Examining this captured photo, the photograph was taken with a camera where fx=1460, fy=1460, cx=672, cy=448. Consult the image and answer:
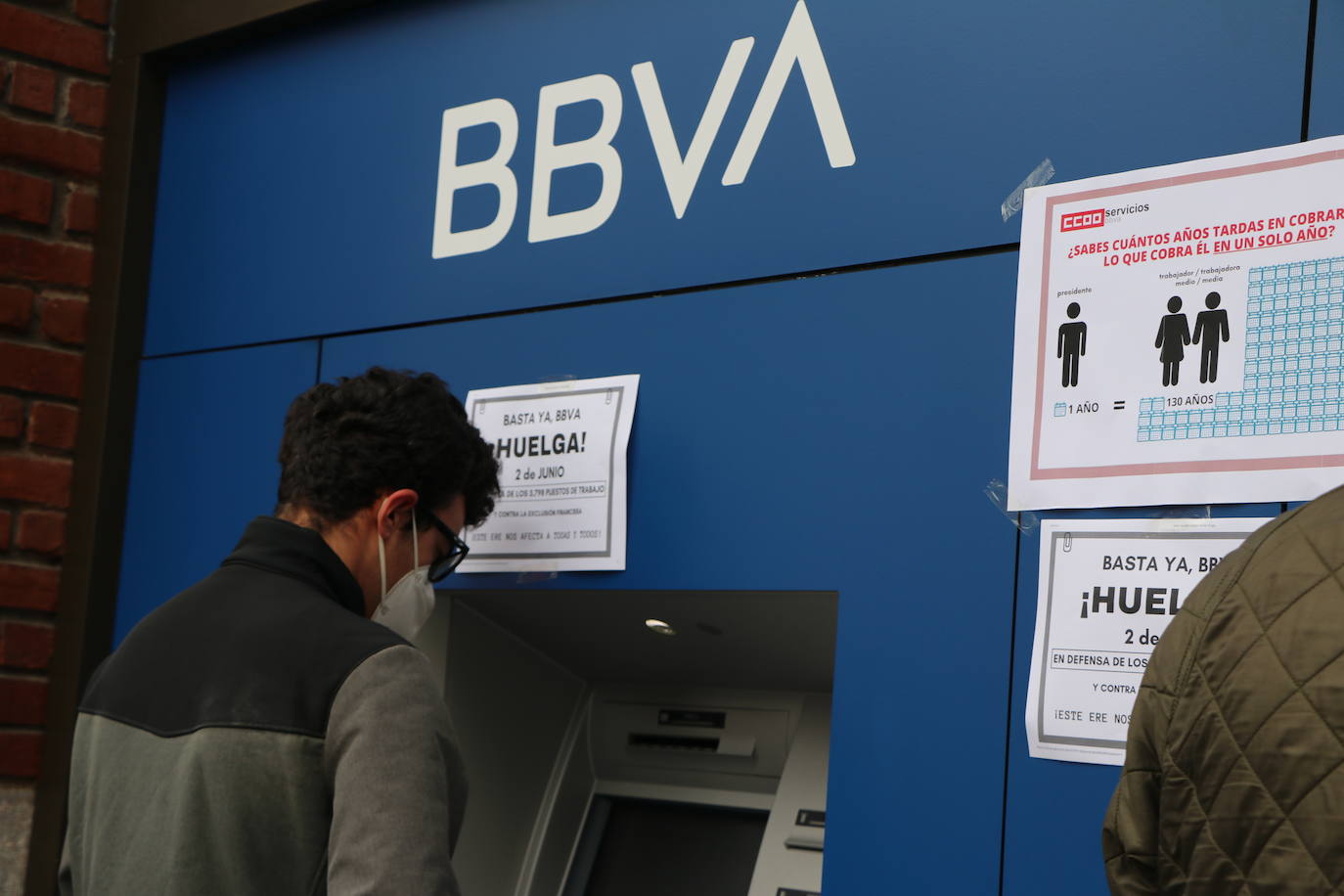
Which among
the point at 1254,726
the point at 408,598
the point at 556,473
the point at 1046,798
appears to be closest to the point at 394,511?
the point at 408,598

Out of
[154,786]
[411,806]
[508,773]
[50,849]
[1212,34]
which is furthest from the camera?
[50,849]

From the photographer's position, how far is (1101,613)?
164 centimetres

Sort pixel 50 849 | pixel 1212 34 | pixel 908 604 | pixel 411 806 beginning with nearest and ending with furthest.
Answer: pixel 411 806
pixel 1212 34
pixel 908 604
pixel 50 849

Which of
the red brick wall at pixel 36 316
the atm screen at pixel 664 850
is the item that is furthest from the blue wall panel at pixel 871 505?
the red brick wall at pixel 36 316

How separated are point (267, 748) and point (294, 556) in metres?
0.25

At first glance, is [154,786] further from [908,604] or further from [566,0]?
[566,0]

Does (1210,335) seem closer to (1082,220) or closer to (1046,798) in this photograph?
A: (1082,220)

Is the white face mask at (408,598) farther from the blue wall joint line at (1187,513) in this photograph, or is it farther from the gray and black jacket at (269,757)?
the blue wall joint line at (1187,513)

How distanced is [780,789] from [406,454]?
2.66ft

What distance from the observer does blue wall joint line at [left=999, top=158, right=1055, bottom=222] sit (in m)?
1.76

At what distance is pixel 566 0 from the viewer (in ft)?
7.49

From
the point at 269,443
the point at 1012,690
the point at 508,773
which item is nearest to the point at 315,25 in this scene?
the point at 269,443

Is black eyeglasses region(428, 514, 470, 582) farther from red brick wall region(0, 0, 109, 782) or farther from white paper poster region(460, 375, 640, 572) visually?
red brick wall region(0, 0, 109, 782)

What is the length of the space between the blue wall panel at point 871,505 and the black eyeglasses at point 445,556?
239 millimetres
